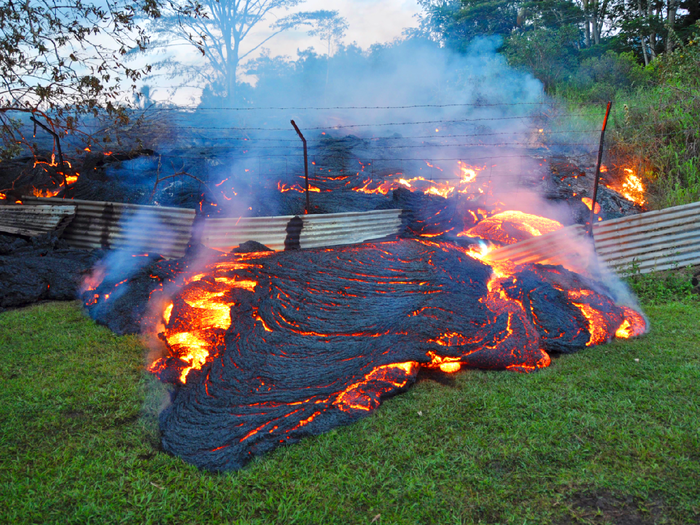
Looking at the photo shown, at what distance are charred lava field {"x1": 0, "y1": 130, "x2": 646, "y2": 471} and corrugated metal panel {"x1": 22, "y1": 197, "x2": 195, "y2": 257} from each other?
0.27 m

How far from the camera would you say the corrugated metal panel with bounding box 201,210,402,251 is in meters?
7.59

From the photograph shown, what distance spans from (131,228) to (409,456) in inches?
254

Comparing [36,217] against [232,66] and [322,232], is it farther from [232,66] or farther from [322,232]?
[232,66]

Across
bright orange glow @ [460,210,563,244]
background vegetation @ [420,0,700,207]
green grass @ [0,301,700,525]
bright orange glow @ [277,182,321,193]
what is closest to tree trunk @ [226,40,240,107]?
background vegetation @ [420,0,700,207]

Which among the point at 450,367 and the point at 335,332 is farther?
the point at 335,332

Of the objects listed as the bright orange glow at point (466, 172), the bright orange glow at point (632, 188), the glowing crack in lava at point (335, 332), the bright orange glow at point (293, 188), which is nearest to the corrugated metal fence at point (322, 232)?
the glowing crack in lava at point (335, 332)

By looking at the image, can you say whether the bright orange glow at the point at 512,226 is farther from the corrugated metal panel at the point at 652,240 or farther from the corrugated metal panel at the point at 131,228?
the corrugated metal panel at the point at 131,228

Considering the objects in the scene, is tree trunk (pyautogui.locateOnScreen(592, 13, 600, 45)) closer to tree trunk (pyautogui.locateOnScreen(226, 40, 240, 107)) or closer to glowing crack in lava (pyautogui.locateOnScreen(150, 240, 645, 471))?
tree trunk (pyautogui.locateOnScreen(226, 40, 240, 107))

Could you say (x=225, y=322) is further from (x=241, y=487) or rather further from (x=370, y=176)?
(x=370, y=176)

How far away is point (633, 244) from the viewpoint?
22.7 ft

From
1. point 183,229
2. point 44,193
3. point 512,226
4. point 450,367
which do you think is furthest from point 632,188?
point 44,193

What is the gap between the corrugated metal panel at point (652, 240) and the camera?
6.63 metres

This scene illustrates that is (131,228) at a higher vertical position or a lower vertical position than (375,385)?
higher

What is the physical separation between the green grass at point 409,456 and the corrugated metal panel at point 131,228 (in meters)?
3.32
